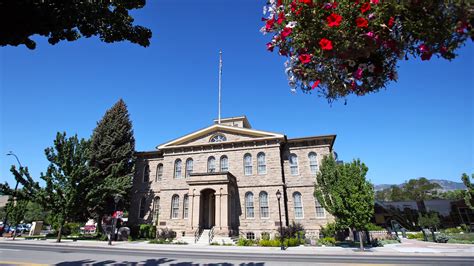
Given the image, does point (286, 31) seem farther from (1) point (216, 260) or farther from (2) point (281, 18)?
(1) point (216, 260)

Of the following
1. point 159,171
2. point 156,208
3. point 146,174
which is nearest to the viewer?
point 156,208

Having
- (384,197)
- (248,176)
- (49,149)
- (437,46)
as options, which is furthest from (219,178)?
(384,197)

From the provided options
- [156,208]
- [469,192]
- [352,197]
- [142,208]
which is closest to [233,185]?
[156,208]

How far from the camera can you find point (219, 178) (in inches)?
1029

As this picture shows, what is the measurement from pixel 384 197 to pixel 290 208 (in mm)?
112406

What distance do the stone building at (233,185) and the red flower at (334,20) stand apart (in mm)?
23845

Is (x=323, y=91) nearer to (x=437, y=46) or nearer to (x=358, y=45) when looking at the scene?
(x=358, y=45)

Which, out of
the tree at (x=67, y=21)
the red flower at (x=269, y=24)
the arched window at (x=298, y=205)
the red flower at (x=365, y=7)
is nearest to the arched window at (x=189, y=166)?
the arched window at (x=298, y=205)

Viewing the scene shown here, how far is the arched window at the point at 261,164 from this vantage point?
92.5 feet

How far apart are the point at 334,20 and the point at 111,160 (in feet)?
115

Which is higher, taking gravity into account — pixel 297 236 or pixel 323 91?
pixel 323 91

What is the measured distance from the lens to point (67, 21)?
387 cm

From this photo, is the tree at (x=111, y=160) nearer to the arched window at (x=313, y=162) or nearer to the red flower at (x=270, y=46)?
the arched window at (x=313, y=162)

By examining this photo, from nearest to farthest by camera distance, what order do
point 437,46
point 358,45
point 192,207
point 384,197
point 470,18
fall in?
1. point 470,18
2. point 437,46
3. point 358,45
4. point 192,207
5. point 384,197
